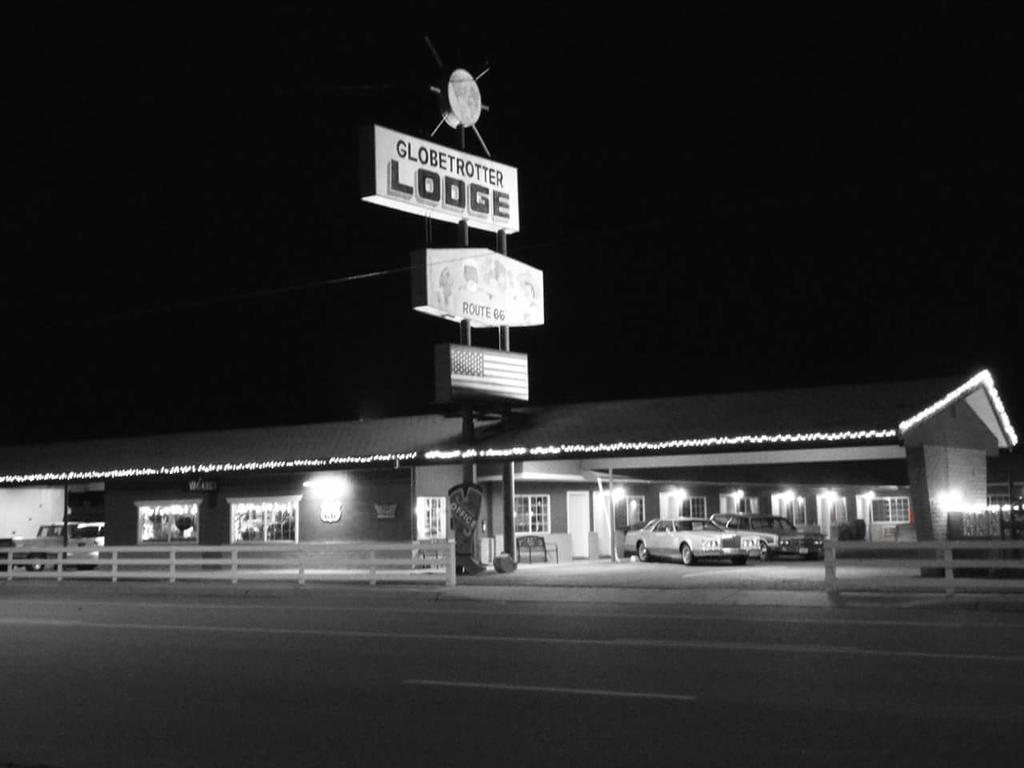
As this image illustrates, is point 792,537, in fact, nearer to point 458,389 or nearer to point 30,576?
point 458,389

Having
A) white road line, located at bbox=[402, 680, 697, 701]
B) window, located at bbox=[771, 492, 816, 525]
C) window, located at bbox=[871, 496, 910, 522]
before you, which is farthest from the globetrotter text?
window, located at bbox=[871, 496, 910, 522]

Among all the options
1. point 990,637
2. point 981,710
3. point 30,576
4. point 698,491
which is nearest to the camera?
point 981,710

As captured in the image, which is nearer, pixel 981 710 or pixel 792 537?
pixel 981 710

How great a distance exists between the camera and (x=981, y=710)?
31.4ft

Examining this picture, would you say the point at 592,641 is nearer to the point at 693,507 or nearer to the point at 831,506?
the point at 693,507

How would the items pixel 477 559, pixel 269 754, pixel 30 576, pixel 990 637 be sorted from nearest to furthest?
1. pixel 269 754
2. pixel 990 637
3. pixel 477 559
4. pixel 30 576

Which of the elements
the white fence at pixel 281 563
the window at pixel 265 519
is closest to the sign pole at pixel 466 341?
the white fence at pixel 281 563

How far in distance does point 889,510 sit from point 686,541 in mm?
22332

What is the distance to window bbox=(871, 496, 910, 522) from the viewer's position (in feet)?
170

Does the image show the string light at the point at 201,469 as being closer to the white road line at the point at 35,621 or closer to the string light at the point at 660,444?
the string light at the point at 660,444

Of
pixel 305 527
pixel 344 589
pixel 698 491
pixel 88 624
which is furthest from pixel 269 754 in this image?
pixel 698 491

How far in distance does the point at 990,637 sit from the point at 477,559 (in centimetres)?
1627

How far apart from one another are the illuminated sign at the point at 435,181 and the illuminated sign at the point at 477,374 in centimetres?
345

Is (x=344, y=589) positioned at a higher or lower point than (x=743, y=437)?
lower
